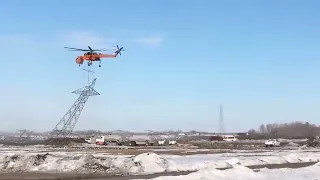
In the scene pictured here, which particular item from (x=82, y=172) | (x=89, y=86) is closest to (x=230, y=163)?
(x=82, y=172)

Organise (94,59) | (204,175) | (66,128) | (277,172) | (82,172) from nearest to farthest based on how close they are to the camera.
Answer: (204,175) < (277,172) < (82,172) < (94,59) < (66,128)

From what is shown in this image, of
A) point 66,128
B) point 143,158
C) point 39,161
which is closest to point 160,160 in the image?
point 143,158

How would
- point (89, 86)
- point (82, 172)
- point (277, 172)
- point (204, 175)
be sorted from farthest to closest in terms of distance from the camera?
point (89, 86)
point (82, 172)
point (277, 172)
point (204, 175)

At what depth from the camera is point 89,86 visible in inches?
4798

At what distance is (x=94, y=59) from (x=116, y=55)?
4.25 meters

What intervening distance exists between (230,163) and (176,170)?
21.0ft

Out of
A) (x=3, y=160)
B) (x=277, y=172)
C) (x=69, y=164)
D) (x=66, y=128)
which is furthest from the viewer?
(x=66, y=128)

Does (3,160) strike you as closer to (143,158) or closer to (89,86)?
(143,158)

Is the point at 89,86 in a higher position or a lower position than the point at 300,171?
higher

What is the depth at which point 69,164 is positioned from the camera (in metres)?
35.9

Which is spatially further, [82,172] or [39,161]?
[39,161]

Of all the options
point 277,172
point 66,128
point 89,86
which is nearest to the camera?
point 277,172

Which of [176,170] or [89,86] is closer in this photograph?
[176,170]

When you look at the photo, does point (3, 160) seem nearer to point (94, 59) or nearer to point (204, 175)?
point (204, 175)
